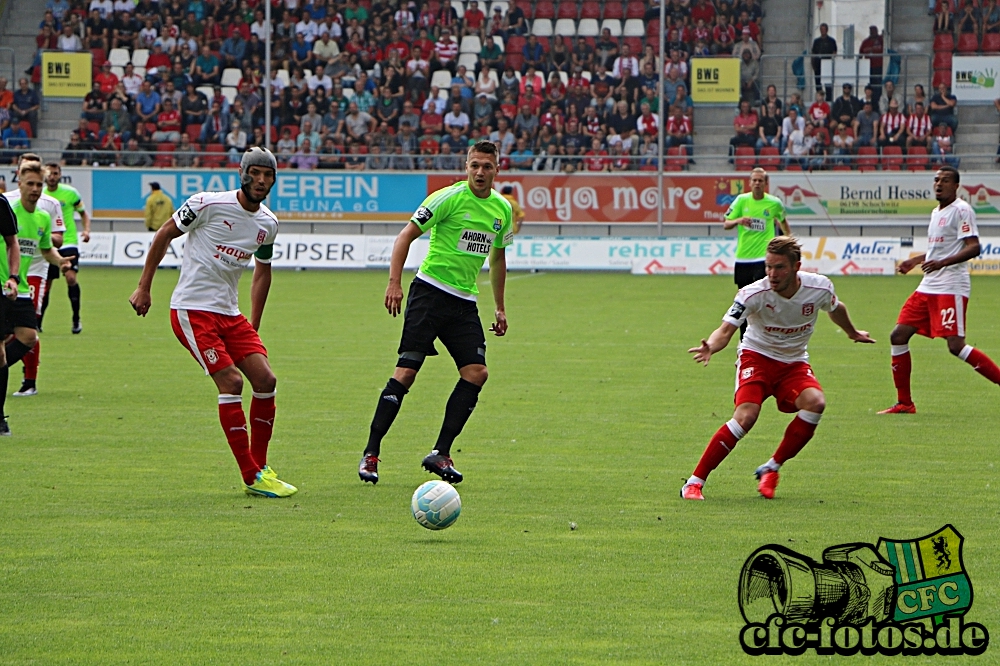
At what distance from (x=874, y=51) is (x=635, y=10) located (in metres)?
6.92

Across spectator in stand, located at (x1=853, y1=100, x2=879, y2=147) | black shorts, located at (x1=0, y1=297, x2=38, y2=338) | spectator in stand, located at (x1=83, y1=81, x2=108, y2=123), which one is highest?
spectator in stand, located at (x1=83, y1=81, x2=108, y2=123)

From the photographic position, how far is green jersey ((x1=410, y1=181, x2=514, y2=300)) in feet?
27.8

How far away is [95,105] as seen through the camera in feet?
116

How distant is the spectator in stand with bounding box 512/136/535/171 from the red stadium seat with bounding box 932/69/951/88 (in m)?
10.8

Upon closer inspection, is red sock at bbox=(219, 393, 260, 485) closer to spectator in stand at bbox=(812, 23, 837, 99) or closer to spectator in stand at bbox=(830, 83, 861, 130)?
spectator in stand at bbox=(830, 83, 861, 130)

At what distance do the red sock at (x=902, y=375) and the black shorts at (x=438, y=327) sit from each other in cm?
474

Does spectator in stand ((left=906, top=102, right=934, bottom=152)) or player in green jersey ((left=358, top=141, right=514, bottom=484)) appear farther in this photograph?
spectator in stand ((left=906, top=102, right=934, bottom=152))

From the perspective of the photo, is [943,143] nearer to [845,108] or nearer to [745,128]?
[845,108]

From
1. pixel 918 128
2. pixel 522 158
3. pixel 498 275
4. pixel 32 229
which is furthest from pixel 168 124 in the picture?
pixel 498 275

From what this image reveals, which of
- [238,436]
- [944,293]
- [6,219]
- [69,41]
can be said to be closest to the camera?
[238,436]

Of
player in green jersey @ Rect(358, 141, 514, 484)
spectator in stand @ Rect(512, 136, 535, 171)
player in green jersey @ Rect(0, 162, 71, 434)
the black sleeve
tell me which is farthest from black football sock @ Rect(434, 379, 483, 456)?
spectator in stand @ Rect(512, 136, 535, 171)

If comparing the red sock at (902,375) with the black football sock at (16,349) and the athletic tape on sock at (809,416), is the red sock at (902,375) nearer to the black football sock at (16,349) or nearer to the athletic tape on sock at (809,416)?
the athletic tape on sock at (809,416)

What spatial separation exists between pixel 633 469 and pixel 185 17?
106 ft

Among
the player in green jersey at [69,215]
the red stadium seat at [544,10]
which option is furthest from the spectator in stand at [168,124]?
the player in green jersey at [69,215]
